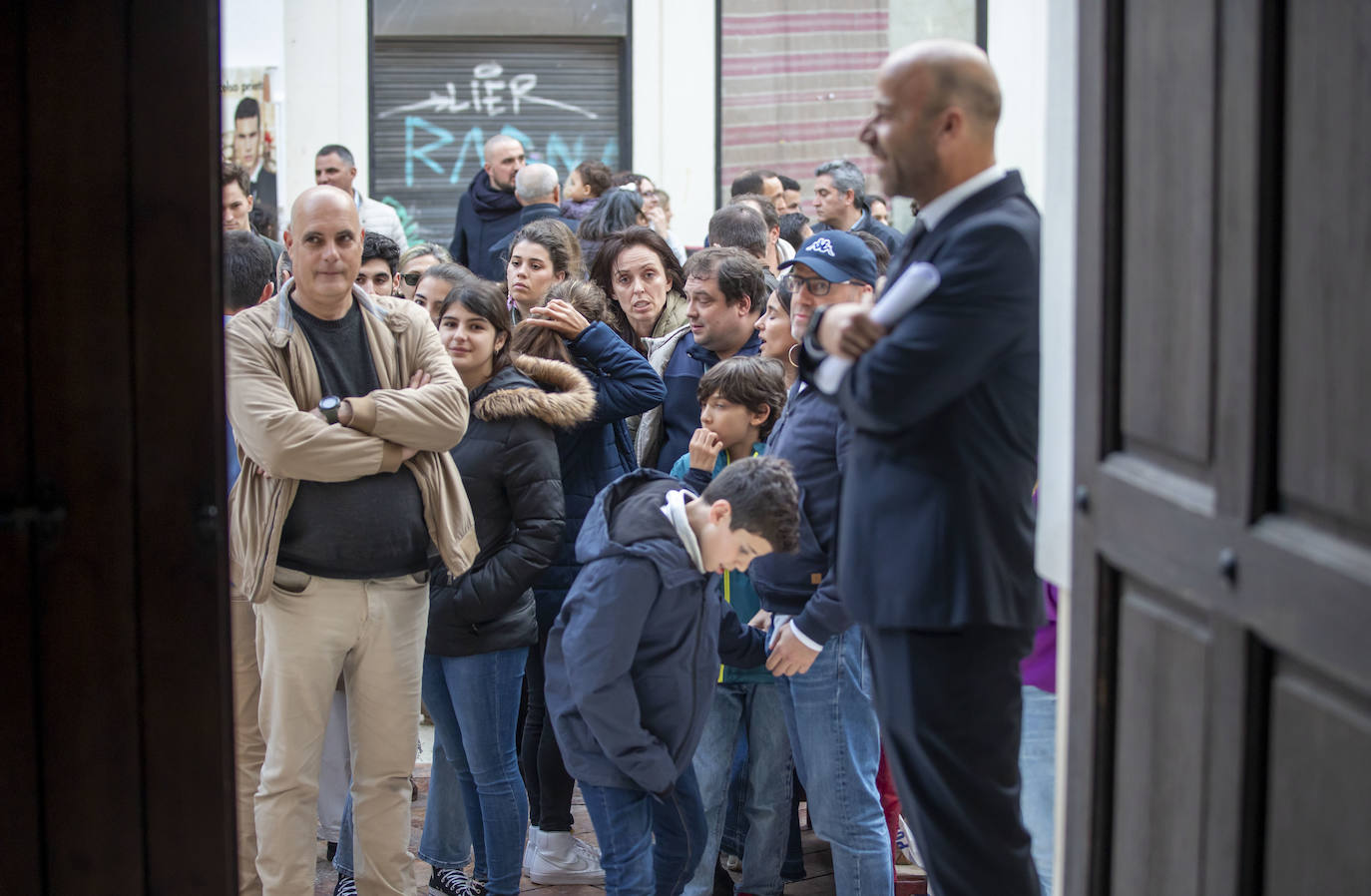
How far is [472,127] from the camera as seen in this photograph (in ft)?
39.5

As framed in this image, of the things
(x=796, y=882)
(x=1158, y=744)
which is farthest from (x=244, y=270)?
(x=1158, y=744)

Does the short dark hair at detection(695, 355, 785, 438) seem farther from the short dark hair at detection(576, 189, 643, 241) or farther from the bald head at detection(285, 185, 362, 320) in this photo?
the short dark hair at detection(576, 189, 643, 241)

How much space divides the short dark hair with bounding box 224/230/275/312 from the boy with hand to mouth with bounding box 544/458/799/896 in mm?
1724

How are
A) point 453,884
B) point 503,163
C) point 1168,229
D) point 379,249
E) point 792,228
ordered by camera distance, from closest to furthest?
1. point 1168,229
2. point 453,884
3. point 379,249
4. point 503,163
5. point 792,228


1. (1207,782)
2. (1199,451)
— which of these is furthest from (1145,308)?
(1207,782)

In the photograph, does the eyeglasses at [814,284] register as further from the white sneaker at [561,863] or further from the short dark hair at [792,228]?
the short dark hair at [792,228]

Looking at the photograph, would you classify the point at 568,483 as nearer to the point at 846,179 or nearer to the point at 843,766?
the point at 843,766

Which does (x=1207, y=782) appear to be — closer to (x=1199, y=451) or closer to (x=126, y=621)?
(x=1199, y=451)

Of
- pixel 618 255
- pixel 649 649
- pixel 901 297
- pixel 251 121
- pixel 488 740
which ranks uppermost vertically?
pixel 251 121

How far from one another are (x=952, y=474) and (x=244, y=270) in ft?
9.54

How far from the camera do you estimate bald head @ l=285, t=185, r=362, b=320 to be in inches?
146

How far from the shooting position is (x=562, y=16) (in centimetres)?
1188

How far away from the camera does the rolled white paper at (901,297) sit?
2.53 metres

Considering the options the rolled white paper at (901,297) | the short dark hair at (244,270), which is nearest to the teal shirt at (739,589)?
the rolled white paper at (901,297)
